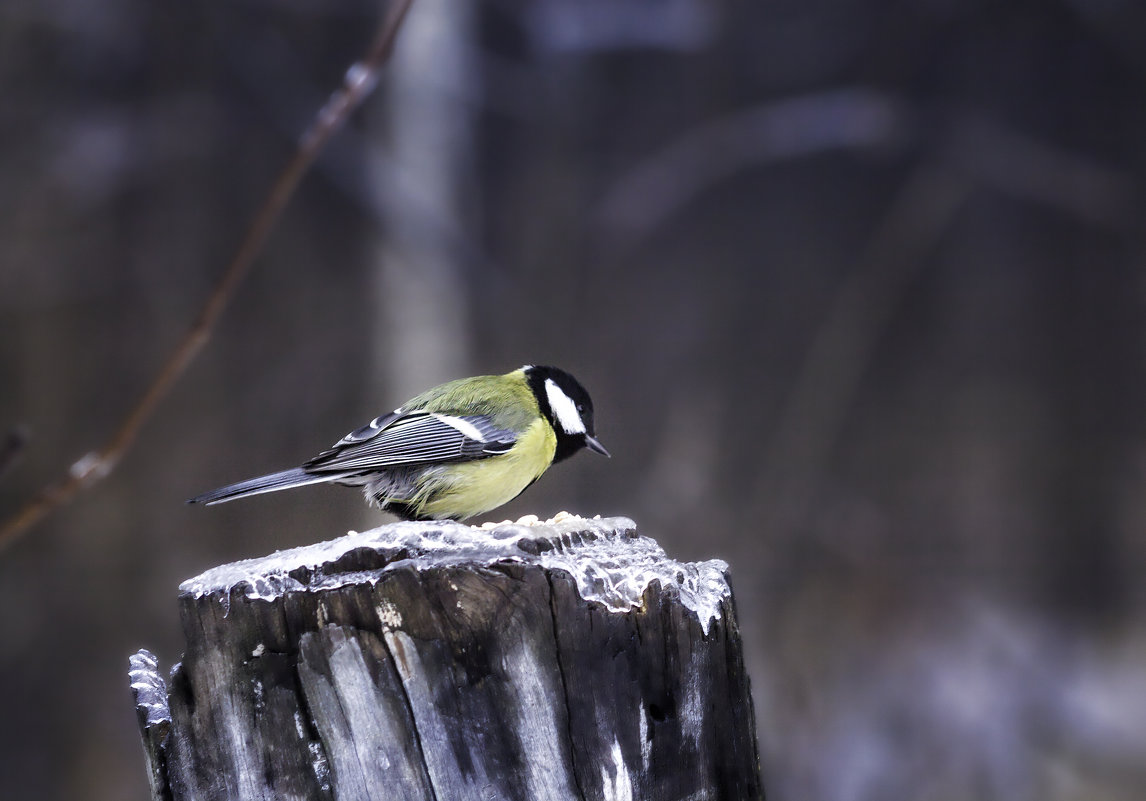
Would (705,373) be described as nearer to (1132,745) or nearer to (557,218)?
(557,218)

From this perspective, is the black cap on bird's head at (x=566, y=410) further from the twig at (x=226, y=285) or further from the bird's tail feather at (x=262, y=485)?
the twig at (x=226, y=285)

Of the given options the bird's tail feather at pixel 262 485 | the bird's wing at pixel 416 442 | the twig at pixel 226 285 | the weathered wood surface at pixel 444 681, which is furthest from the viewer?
the bird's wing at pixel 416 442

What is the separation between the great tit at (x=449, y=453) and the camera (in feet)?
7.14

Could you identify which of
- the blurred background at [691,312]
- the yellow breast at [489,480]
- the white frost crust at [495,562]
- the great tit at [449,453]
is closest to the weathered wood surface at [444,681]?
the white frost crust at [495,562]

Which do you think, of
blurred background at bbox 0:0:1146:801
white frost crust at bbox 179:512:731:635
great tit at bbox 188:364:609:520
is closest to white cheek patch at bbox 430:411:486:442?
great tit at bbox 188:364:609:520

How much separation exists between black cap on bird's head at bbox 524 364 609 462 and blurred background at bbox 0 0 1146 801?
1594 mm

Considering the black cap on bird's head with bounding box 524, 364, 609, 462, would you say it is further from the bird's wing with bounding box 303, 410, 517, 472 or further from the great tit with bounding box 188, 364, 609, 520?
the bird's wing with bounding box 303, 410, 517, 472

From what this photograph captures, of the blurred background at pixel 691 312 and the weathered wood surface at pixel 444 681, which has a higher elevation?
the blurred background at pixel 691 312

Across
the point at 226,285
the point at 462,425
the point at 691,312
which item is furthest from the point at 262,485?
the point at 691,312

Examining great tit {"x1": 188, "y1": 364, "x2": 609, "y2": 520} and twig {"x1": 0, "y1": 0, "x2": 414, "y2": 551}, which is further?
great tit {"x1": 188, "y1": 364, "x2": 609, "y2": 520}

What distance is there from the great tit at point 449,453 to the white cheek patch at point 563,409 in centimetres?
3

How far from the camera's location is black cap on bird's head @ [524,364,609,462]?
2.56 meters

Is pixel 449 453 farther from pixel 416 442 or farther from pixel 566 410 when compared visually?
pixel 566 410

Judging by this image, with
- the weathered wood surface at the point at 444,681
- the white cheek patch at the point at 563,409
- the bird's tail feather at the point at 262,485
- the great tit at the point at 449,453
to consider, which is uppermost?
the white cheek patch at the point at 563,409
